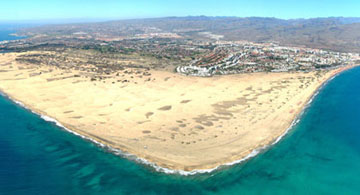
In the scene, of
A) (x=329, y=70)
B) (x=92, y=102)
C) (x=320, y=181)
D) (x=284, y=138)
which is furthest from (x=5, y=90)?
(x=329, y=70)

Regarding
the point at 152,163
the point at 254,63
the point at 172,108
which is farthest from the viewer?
the point at 254,63

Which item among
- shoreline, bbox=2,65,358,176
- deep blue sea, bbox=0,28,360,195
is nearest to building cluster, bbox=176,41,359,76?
shoreline, bbox=2,65,358,176

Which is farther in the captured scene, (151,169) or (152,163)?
(152,163)

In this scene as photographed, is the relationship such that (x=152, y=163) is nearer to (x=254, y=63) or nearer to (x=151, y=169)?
(x=151, y=169)

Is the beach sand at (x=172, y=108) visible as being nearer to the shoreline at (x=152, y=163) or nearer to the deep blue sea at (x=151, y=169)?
the shoreline at (x=152, y=163)

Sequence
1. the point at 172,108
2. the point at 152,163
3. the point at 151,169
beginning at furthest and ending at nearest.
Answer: the point at 172,108 < the point at 152,163 < the point at 151,169

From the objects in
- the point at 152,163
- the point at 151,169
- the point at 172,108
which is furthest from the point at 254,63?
the point at 151,169

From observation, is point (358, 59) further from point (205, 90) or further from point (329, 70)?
point (205, 90)
